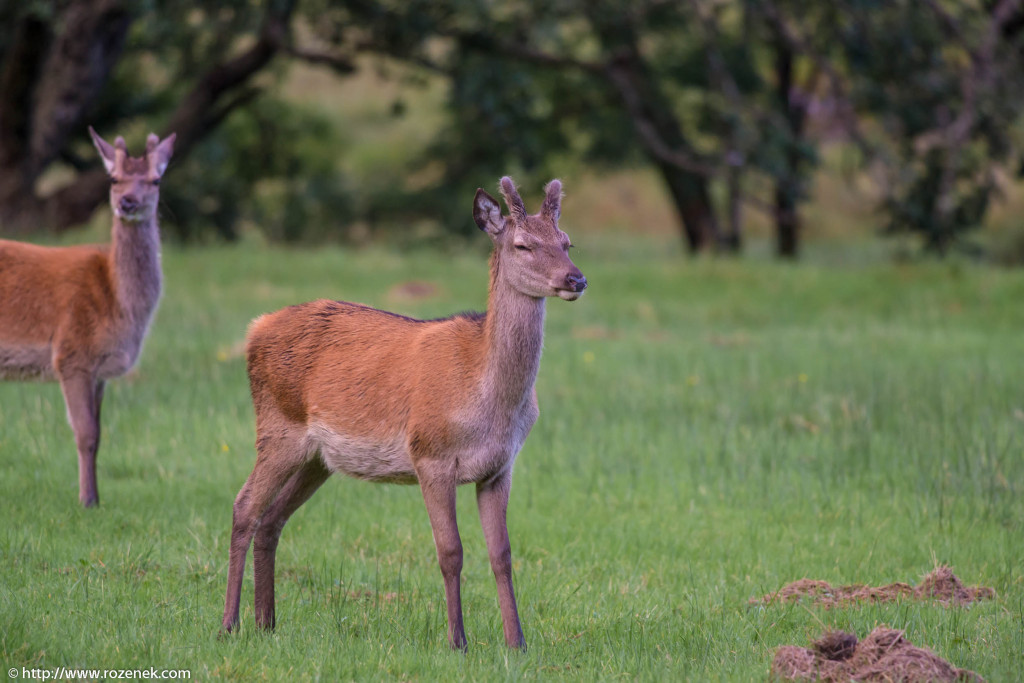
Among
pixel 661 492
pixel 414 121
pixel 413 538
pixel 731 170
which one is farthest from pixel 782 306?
pixel 414 121

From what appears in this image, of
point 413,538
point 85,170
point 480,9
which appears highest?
point 480,9

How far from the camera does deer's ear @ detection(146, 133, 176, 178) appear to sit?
27.5 ft

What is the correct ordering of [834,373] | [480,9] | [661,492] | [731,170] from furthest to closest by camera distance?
[731,170], [480,9], [834,373], [661,492]

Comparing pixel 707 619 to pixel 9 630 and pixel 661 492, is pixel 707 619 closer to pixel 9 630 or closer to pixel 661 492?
pixel 661 492

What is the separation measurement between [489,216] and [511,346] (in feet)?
→ 1.97

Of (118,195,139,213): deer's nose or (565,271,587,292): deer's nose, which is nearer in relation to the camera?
(565,271,587,292): deer's nose

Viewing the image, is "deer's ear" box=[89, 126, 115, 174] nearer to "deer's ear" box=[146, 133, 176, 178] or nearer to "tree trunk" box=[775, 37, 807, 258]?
"deer's ear" box=[146, 133, 176, 178]

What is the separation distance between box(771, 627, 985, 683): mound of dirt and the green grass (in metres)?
0.23

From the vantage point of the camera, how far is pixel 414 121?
44.4m

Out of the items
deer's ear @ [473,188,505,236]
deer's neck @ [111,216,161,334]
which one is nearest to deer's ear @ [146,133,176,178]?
deer's neck @ [111,216,161,334]

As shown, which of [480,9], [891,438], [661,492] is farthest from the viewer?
[480,9]

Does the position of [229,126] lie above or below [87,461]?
above

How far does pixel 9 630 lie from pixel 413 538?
271cm

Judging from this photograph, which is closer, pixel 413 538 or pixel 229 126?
pixel 413 538
